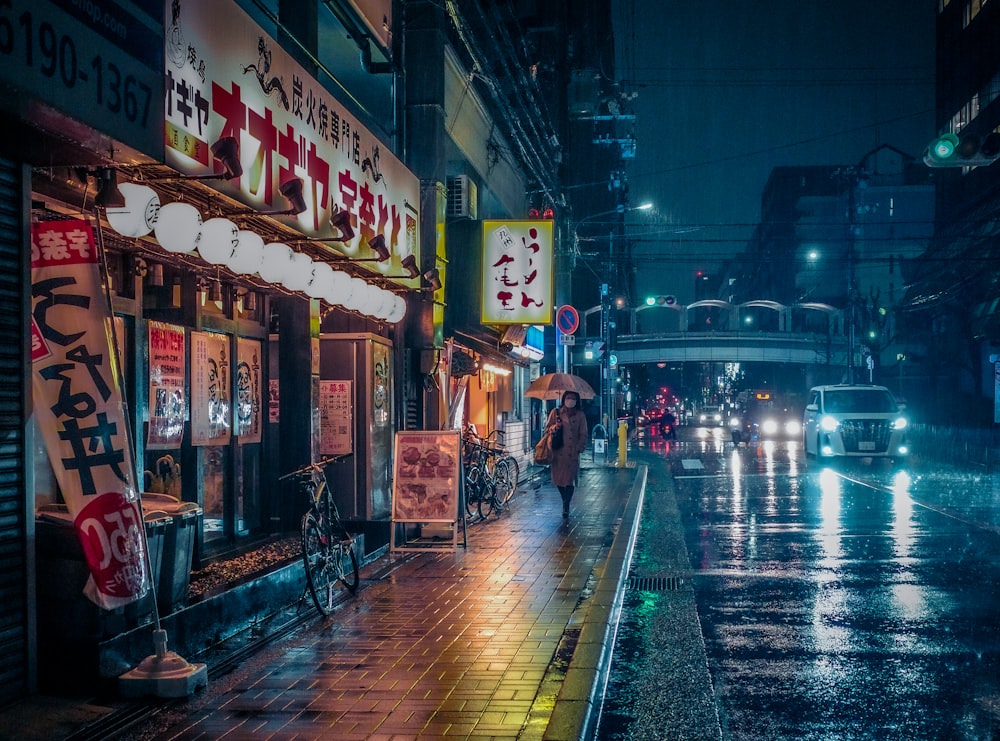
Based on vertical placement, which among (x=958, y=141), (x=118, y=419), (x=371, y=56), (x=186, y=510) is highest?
(x=371, y=56)

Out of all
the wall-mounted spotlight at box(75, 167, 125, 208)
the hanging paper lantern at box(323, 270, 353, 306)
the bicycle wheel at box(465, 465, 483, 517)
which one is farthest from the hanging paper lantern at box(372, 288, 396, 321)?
the wall-mounted spotlight at box(75, 167, 125, 208)

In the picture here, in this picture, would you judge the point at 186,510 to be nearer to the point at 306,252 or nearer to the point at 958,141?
the point at 306,252

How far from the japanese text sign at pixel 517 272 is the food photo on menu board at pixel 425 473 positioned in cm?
714

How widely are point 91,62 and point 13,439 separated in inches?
93.3

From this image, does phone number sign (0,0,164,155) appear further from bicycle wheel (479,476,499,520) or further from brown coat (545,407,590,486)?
bicycle wheel (479,476,499,520)

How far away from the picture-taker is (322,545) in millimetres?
9930

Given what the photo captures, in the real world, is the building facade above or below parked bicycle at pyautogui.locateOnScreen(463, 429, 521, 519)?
above

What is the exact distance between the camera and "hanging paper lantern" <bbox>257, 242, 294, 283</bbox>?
9.95 meters

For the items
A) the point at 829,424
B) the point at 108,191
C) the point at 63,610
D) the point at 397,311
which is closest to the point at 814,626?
the point at 63,610

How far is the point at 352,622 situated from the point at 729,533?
8582mm

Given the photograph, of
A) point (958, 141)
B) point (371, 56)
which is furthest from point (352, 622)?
point (958, 141)

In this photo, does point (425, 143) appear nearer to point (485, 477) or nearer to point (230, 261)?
point (485, 477)

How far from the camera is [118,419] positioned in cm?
646

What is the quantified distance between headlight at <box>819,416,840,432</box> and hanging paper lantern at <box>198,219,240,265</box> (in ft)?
88.3
